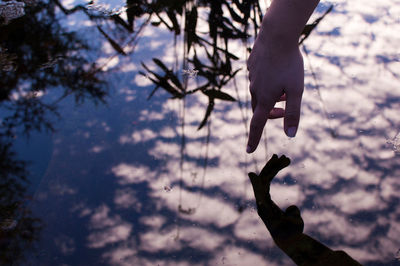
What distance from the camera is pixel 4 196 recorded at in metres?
1.32

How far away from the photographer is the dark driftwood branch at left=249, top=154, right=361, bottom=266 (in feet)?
3.39

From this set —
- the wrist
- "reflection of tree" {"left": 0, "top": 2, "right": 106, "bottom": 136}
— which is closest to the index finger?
the wrist

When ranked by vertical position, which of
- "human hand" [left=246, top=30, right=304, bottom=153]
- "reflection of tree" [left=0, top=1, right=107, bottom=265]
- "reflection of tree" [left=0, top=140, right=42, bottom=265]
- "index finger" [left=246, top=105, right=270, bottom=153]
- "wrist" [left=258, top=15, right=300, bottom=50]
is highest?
"wrist" [left=258, top=15, right=300, bottom=50]

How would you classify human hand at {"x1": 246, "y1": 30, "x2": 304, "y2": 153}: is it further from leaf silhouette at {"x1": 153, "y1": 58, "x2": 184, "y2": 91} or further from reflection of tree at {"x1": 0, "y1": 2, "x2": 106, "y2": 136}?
reflection of tree at {"x1": 0, "y1": 2, "x2": 106, "y2": 136}

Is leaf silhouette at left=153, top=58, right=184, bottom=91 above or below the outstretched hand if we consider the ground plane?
above

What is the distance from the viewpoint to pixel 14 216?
125 centimetres

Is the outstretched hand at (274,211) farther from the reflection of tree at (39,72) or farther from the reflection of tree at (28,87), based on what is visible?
the reflection of tree at (39,72)

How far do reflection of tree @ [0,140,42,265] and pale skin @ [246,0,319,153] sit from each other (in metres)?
0.94

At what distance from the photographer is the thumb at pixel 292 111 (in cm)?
80

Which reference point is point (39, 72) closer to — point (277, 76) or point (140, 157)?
point (140, 157)

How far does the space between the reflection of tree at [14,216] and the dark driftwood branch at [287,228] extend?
0.82 m

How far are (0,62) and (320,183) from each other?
70.3 inches

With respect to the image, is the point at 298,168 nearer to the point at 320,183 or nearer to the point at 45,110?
the point at 320,183

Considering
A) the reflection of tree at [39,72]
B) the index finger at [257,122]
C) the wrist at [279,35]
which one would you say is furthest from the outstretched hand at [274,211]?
the reflection of tree at [39,72]
